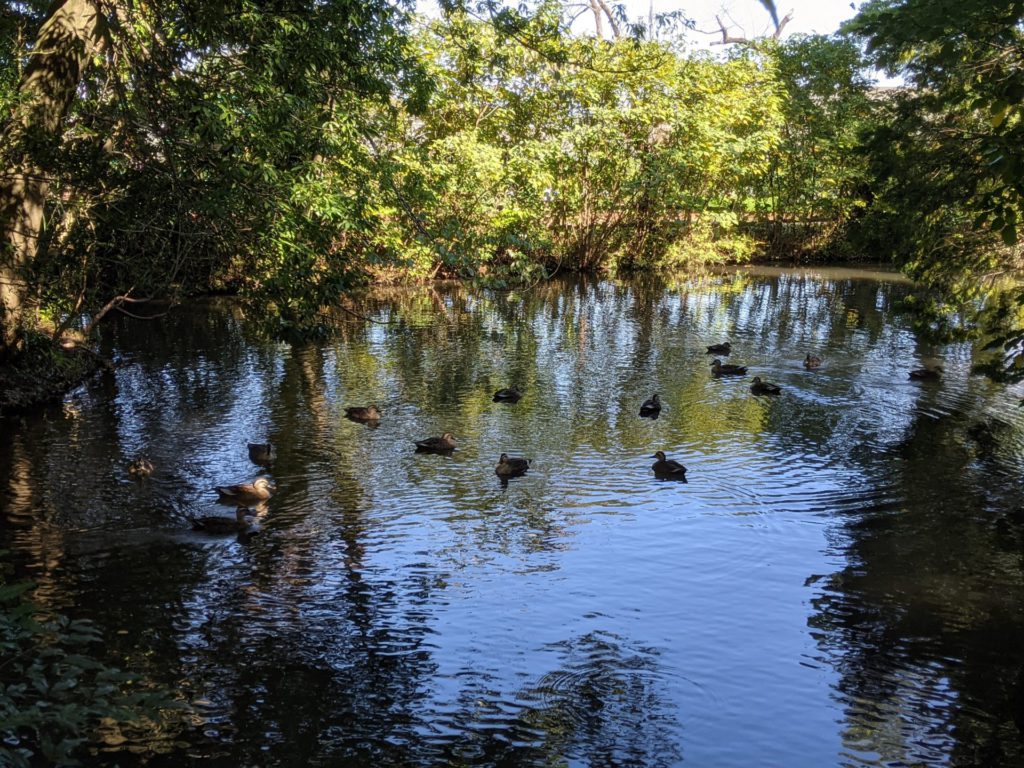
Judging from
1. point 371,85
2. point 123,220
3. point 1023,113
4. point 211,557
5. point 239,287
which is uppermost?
point 371,85

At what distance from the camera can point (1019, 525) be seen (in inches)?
400

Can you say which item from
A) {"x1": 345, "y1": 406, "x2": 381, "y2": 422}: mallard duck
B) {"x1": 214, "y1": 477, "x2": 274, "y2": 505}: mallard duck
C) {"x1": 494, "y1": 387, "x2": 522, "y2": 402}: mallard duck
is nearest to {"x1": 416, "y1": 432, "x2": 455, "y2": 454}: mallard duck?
{"x1": 345, "y1": 406, "x2": 381, "y2": 422}: mallard duck

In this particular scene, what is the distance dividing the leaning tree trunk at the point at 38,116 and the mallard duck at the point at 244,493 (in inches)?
157

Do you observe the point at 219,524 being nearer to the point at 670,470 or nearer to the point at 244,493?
the point at 244,493

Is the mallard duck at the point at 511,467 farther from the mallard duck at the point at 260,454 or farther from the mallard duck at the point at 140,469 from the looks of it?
the mallard duck at the point at 140,469

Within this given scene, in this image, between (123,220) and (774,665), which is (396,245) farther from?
(774,665)

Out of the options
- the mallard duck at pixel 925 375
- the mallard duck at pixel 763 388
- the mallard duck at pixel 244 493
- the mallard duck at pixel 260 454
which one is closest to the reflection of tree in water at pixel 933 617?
the mallard duck at pixel 763 388

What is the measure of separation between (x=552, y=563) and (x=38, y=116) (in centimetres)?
803

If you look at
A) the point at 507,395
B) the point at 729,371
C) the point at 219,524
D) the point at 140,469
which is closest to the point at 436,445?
the point at 507,395

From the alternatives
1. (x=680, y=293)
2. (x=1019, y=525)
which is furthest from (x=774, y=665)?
(x=680, y=293)

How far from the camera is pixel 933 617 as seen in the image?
8062mm

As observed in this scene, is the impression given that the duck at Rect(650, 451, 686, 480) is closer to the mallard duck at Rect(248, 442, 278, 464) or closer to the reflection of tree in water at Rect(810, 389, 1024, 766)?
the reflection of tree in water at Rect(810, 389, 1024, 766)

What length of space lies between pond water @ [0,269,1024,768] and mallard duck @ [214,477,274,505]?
0.94 feet

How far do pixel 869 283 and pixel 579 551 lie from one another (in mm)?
29802
